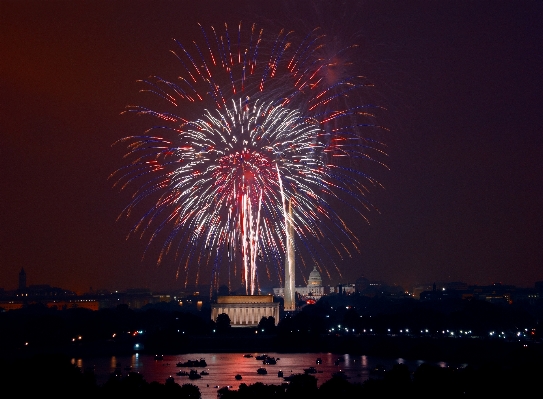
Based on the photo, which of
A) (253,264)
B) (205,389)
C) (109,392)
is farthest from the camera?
(253,264)

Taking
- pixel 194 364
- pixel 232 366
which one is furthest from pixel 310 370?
pixel 194 364

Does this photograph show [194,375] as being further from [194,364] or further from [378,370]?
[378,370]

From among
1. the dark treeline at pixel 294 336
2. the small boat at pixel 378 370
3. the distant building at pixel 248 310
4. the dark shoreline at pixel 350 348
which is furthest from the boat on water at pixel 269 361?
the distant building at pixel 248 310

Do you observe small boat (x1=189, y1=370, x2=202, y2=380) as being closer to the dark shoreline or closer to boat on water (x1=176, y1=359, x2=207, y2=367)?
boat on water (x1=176, y1=359, x2=207, y2=367)

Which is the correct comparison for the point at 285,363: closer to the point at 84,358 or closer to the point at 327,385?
the point at 84,358

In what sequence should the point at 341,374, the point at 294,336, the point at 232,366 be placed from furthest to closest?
the point at 294,336 < the point at 232,366 < the point at 341,374

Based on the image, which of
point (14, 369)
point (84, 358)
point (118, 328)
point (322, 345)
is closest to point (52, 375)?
point (14, 369)

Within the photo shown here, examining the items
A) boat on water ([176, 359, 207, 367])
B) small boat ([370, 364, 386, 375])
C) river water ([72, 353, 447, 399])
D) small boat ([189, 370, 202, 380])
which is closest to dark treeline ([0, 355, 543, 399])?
river water ([72, 353, 447, 399])
